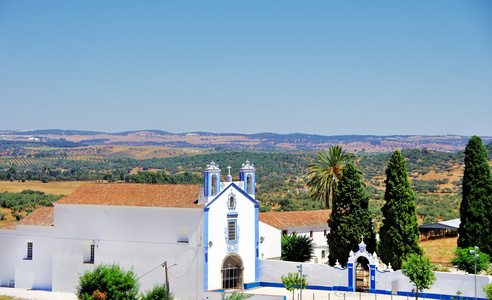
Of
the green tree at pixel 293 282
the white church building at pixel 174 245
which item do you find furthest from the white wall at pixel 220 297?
the green tree at pixel 293 282

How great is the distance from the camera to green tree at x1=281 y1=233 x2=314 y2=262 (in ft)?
174

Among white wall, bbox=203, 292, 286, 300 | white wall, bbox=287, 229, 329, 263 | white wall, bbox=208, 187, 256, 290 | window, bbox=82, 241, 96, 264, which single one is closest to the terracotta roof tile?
window, bbox=82, 241, 96, 264

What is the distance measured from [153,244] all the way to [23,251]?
439 inches

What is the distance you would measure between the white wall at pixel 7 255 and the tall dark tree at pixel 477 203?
102ft

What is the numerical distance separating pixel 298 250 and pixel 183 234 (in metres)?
11.0

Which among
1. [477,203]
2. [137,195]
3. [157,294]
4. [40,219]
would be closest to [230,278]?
[157,294]

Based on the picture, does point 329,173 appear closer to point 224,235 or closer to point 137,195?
point 224,235

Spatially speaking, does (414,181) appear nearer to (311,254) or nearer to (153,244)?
(311,254)

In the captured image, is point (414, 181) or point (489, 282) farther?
point (414, 181)

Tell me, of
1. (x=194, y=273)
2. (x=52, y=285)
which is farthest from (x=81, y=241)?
(x=194, y=273)

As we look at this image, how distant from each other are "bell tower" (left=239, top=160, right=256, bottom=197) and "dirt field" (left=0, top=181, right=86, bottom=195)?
62173 millimetres

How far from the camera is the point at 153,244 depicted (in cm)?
4647

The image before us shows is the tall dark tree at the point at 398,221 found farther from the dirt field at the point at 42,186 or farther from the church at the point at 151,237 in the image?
the dirt field at the point at 42,186

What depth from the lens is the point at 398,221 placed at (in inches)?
1800
